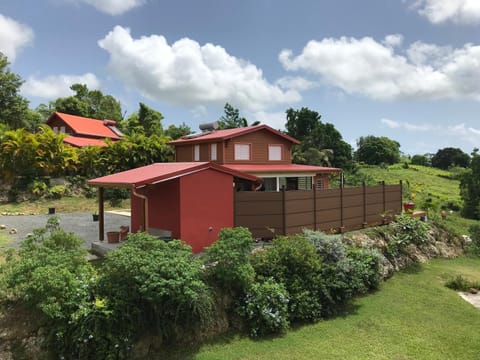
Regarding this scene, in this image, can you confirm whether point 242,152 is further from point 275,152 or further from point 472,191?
point 472,191

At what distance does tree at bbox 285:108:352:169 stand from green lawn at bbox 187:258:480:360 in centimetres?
2800

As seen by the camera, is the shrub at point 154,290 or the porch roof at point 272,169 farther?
the porch roof at point 272,169

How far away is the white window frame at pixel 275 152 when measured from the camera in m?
23.2

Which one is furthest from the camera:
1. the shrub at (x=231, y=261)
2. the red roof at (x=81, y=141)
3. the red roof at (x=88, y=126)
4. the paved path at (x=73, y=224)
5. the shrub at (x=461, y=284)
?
the red roof at (x=88, y=126)

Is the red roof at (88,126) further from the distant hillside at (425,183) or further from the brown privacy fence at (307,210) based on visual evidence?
the distant hillside at (425,183)

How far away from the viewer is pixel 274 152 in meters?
23.5

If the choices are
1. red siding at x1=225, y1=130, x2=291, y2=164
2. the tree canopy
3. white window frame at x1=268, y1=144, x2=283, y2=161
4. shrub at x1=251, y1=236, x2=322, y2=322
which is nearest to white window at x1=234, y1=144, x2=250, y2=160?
red siding at x1=225, y1=130, x2=291, y2=164

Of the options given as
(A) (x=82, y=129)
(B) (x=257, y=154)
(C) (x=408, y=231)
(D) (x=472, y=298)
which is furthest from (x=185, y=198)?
(A) (x=82, y=129)

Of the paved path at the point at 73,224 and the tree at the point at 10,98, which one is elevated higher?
the tree at the point at 10,98

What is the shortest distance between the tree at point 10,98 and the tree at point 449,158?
7200 cm

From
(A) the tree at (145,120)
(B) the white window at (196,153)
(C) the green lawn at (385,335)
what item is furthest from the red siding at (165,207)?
(A) the tree at (145,120)

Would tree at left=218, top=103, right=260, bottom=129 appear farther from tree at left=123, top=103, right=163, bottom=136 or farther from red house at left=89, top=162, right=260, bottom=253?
red house at left=89, top=162, right=260, bottom=253

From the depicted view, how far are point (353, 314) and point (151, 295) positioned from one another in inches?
214

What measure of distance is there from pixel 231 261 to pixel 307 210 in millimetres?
5318
